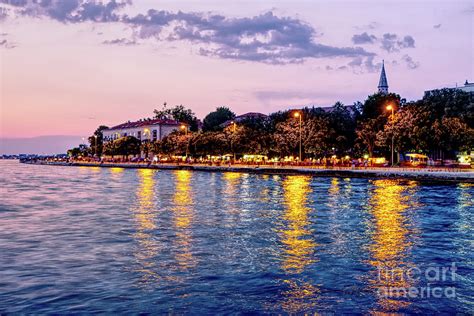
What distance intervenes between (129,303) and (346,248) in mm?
10279

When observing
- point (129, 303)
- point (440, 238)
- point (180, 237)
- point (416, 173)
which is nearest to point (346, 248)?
point (440, 238)

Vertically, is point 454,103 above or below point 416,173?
above

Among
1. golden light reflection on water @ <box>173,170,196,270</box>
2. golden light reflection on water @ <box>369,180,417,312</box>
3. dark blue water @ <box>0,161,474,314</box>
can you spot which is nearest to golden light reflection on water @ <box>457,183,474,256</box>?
dark blue water @ <box>0,161,474,314</box>

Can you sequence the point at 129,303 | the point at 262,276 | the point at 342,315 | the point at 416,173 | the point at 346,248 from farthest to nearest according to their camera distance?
the point at 416,173 < the point at 346,248 < the point at 262,276 < the point at 129,303 < the point at 342,315

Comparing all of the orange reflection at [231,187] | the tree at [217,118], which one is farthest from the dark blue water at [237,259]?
the tree at [217,118]

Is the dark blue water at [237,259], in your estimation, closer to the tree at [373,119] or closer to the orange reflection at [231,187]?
the orange reflection at [231,187]

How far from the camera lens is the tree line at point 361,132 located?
77.8 meters

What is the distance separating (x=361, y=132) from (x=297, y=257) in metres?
72.8

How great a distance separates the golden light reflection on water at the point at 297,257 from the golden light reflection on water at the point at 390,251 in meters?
1.99

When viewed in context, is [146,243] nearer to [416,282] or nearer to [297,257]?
[297,257]

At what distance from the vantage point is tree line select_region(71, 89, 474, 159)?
77.8m

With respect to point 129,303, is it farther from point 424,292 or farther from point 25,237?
point 25,237

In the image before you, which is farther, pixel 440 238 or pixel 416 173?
pixel 416 173

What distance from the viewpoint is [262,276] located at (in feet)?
52.8
